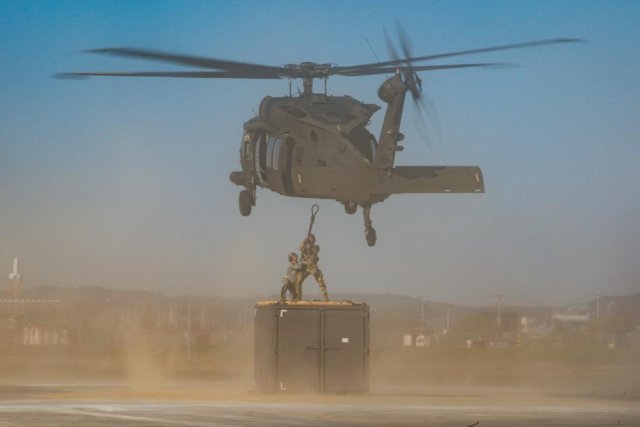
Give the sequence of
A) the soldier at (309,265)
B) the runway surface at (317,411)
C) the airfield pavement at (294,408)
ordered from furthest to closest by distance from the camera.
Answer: the soldier at (309,265)
the airfield pavement at (294,408)
the runway surface at (317,411)

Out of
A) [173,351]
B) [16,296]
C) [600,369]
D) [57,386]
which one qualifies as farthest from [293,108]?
[16,296]

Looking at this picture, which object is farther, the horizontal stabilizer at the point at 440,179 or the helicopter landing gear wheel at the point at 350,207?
the helicopter landing gear wheel at the point at 350,207

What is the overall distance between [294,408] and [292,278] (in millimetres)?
6584

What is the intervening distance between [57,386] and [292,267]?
37.6 feet

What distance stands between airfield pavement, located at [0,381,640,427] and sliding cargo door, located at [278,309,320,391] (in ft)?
1.55

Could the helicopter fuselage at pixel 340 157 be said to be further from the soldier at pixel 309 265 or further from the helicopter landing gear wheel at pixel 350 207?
the soldier at pixel 309 265

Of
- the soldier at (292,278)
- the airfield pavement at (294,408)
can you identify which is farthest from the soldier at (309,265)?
the airfield pavement at (294,408)

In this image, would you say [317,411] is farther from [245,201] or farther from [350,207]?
[245,201]

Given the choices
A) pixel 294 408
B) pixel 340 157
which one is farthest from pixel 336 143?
pixel 294 408

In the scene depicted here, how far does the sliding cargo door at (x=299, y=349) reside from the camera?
4112cm

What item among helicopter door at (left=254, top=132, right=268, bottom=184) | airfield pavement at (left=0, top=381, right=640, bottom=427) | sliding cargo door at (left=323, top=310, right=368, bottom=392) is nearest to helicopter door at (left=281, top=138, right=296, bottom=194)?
helicopter door at (left=254, top=132, right=268, bottom=184)

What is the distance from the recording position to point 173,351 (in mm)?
82375

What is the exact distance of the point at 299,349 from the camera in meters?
41.2

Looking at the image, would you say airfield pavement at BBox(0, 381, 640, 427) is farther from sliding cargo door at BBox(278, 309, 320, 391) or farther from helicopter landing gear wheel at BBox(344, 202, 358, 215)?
helicopter landing gear wheel at BBox(344, 202, 358, 215)
